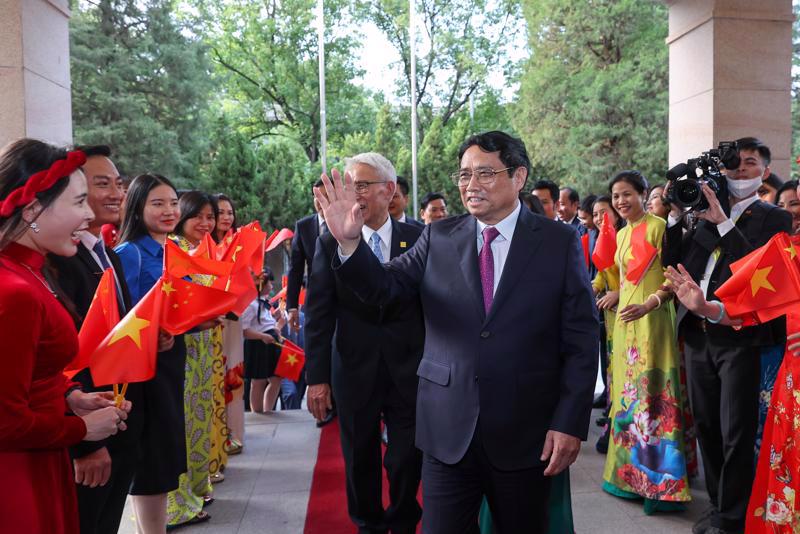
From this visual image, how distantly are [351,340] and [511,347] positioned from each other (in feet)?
3.65

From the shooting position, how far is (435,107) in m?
23.5

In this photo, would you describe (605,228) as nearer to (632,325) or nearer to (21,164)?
(632,325)

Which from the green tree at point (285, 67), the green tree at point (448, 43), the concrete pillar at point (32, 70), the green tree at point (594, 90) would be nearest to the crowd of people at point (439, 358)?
the concrete pillar at point (32, 70)

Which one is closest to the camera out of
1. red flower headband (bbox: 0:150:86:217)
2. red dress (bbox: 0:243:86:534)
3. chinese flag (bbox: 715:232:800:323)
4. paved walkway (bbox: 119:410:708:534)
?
red dress (bbox: 0:243:86:534)

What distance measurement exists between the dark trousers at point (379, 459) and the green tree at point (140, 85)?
14.4m

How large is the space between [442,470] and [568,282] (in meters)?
0.75

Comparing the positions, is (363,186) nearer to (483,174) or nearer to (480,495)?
(483,174)

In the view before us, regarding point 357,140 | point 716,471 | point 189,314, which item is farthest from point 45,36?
point 357,140

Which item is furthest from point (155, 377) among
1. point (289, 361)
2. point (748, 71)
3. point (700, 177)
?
point (748, 71)

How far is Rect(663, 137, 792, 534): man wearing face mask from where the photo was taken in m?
3.08

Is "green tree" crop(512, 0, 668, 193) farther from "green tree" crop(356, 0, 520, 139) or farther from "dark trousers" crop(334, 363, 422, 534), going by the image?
"dark trousers" crop(334, 363, 422, 534)

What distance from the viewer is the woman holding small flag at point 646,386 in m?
3.58

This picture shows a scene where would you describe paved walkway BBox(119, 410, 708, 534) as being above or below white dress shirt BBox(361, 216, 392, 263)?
below

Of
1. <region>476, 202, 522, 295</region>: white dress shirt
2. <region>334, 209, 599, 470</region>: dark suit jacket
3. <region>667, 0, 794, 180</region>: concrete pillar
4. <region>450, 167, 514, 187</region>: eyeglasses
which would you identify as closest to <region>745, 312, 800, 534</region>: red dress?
<region>334, 209, 599, 470</region>: dark suit jacket
